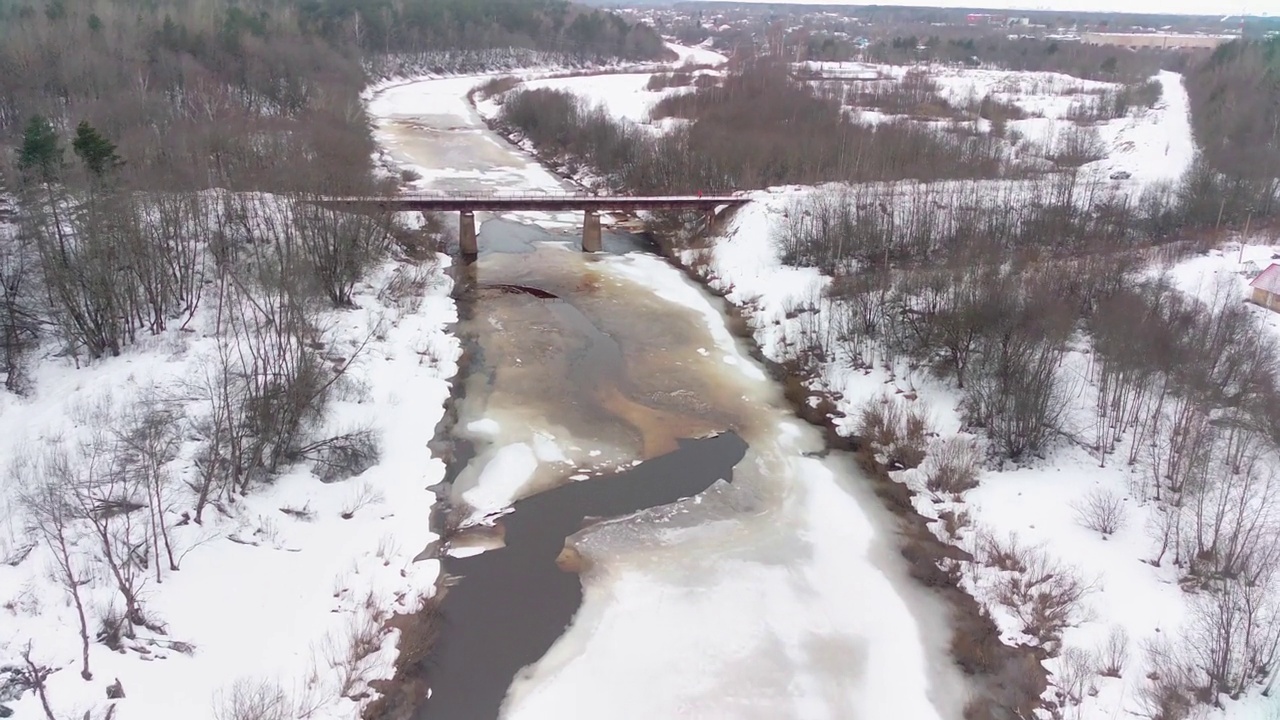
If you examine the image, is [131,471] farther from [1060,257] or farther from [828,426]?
[1060,257]

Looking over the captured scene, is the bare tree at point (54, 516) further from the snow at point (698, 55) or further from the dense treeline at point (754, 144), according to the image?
the snow at point (698, 55)

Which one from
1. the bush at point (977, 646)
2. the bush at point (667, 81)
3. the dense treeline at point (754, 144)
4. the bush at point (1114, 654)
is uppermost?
the bush at point (667, 81)

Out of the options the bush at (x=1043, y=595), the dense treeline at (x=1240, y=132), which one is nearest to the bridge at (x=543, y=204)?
the dense treeline at (x=1240, y=132)

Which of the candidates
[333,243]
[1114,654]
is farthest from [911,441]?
[333,243]

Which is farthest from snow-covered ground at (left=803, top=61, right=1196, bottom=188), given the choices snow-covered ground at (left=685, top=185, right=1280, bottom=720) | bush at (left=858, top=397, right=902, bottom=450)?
bush at (left=858, top=397, right=902, bottom=450)

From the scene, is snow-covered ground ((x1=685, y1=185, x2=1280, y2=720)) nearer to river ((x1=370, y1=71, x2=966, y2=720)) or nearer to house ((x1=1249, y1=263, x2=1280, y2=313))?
house ((x1=1249, y1=263, x2=1280, y2=313))

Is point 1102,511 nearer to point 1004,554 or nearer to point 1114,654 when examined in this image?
point 1004,554

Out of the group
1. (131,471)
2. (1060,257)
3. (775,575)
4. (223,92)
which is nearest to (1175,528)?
(775,575)
